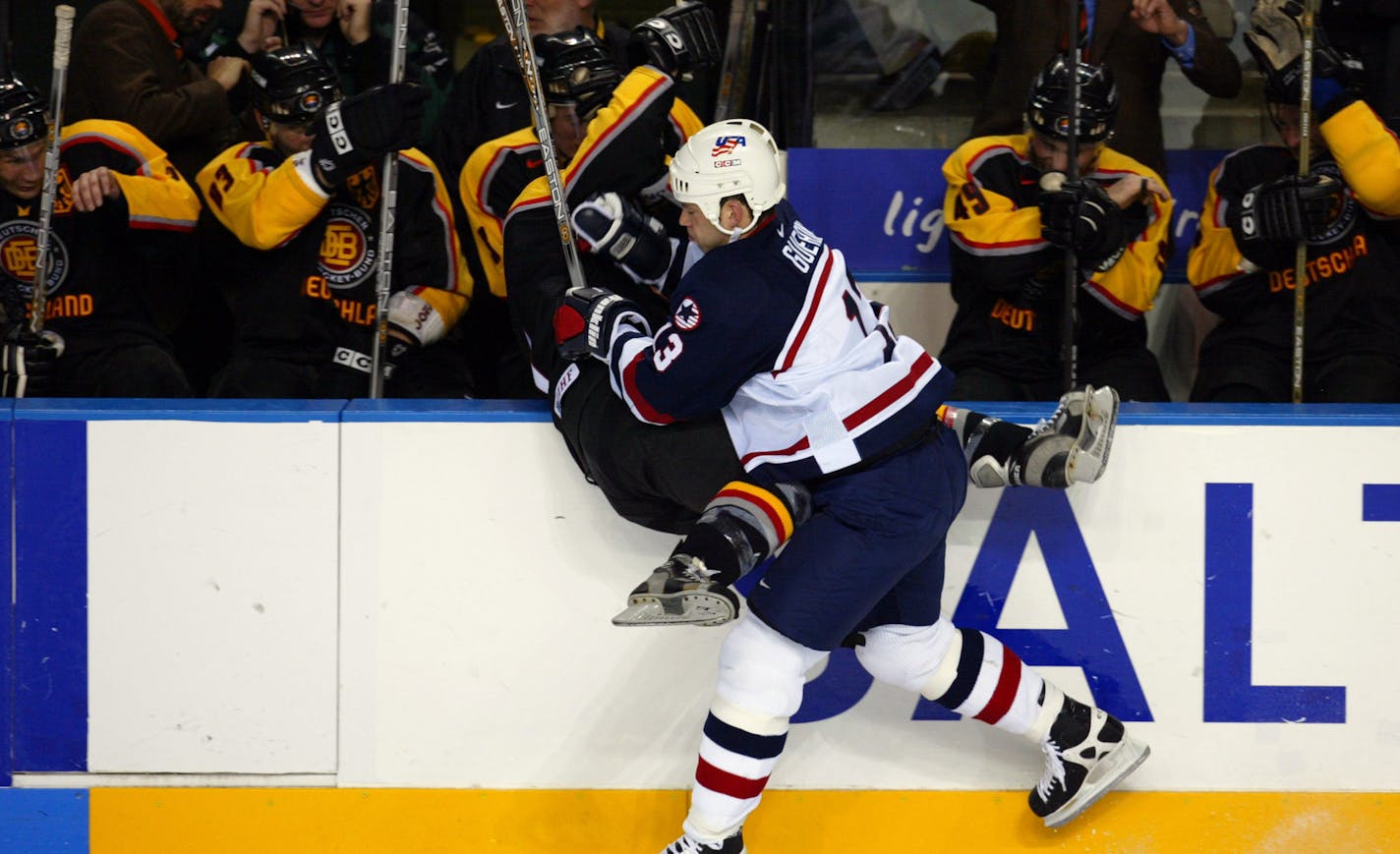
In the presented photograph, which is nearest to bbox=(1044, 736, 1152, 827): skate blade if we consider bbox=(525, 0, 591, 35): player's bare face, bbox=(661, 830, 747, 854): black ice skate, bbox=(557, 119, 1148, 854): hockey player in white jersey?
bbox=(557, 119, 1148, 854): hockey player in white jersey

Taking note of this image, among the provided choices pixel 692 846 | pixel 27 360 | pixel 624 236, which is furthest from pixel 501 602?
pixel 27 360

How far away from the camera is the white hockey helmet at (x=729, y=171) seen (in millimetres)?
2283

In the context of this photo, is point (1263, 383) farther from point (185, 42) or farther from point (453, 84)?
point (185, 42)

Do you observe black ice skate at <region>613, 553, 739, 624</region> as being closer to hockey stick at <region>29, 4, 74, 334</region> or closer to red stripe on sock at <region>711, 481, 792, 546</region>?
red stripe on sock at <region>711, 481, 792, 546</region>

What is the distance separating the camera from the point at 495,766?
8.80 feet

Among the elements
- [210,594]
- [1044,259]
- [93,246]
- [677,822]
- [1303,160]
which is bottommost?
[677,822]

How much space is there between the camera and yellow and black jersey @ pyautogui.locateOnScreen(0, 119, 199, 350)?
132 inches

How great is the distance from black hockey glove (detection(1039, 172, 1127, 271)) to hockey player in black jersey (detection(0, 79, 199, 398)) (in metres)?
1.84

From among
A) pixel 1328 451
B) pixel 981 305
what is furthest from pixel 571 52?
pixel 1328 451

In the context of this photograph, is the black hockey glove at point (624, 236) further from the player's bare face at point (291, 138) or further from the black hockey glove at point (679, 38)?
the player's bare face at point (291, 138)

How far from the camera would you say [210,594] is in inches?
104

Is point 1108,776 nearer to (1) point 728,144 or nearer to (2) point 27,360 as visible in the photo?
(1) point 728,144

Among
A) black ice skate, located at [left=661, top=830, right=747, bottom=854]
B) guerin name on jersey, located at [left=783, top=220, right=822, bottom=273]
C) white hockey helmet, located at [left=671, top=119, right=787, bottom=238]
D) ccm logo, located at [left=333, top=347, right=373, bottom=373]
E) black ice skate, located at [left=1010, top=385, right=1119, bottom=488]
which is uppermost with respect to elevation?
white hockey helmet, located at [left=671, top=119, right=787, bottom=238]

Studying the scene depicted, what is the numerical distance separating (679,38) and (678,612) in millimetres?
1312
